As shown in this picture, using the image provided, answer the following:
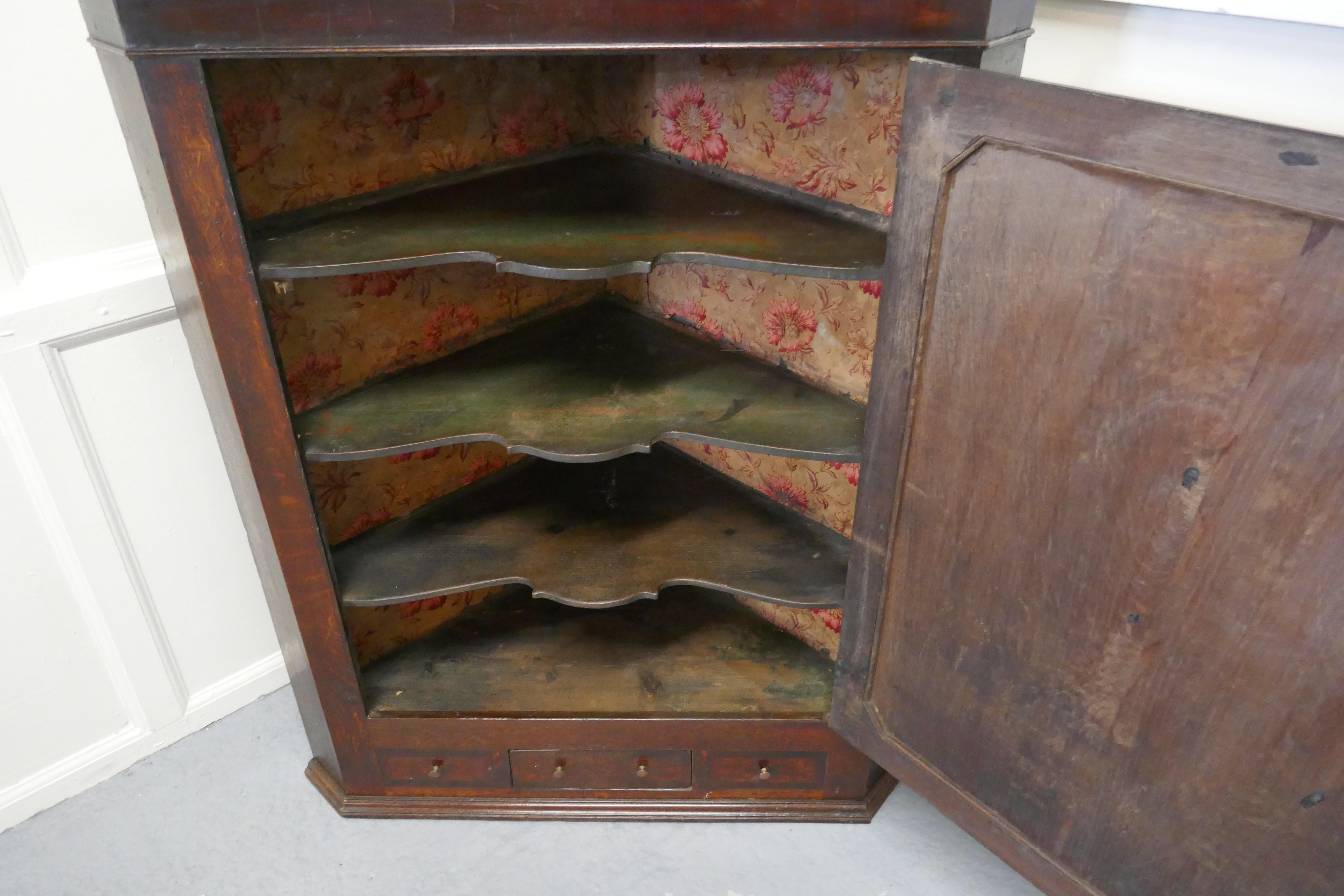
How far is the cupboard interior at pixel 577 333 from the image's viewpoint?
1229 mm

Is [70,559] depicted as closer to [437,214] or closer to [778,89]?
[437,214]

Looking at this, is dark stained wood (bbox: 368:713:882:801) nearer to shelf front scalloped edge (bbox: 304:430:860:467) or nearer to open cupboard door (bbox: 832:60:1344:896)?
open cupboard door (bbox: 832:60:1344:896)

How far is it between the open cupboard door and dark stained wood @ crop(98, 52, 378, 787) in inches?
30.3

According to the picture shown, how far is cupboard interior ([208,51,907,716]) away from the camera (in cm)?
123

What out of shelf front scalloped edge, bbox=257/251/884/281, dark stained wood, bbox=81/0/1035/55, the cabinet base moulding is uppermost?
dark stained wood, bbox=81/0/1035/55

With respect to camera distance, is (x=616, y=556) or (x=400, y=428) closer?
(x=400, y=428)

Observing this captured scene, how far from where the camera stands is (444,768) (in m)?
1.63

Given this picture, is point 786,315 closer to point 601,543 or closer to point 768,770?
point 601,543

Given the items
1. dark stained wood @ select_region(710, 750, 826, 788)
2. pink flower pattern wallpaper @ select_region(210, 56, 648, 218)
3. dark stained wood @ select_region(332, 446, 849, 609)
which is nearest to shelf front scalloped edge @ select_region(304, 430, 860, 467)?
dark stained wood @ select_region(332, 446, 849, 609)

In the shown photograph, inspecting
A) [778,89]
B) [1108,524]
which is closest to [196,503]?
[778,89]

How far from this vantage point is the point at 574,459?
1272 millimetres

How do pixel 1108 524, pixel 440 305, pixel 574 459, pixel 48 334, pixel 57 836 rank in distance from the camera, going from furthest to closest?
pixel 57 836 → pixel 440 305 → pixel 48 334 → pixel 574 459 → pixel 1108 524

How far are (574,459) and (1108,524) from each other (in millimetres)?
659

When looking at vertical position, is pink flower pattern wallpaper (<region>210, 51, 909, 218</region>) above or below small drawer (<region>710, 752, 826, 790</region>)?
above
